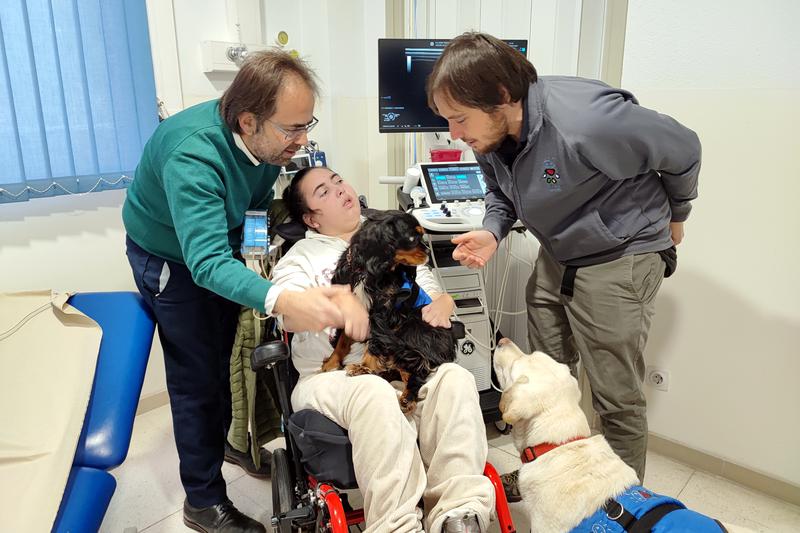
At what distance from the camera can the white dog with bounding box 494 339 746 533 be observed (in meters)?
1.19

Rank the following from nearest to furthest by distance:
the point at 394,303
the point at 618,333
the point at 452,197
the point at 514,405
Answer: the point at 514,405 < the point at 394,303 < the point at 618,333 < the point at 452,197

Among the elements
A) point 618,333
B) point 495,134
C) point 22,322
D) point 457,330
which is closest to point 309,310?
point 457,330

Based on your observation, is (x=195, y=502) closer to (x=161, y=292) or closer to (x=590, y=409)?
(x=161, y=292)

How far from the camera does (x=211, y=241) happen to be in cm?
134

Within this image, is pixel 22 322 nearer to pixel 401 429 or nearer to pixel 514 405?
pixel 401 429

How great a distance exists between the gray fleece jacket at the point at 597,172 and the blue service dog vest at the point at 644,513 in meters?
0.67

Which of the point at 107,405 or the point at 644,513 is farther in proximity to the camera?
the point at 107,405

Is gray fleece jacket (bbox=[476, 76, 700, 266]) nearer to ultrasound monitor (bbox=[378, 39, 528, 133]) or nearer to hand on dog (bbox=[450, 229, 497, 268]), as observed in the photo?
hand on dog (bbox=[450, 229, 497, 268])

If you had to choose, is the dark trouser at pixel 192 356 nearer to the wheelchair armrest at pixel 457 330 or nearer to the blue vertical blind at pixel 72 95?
the blue vertical blind at pixel 72 95

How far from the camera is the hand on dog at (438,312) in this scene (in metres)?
1.51

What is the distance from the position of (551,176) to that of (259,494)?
1623mm

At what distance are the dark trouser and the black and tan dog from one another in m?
0.54

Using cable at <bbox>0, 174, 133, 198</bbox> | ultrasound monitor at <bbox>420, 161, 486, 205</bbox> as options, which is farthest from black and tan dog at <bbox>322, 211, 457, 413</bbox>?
cable at <bbox>0, 174, 133, 198</bbox>

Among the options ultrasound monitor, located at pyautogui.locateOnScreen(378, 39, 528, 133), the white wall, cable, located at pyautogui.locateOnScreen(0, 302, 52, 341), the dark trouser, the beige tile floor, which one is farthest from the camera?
ultrasound monitor, located at pyautogui.locateOnScreen(378, 39, 528, 133)
